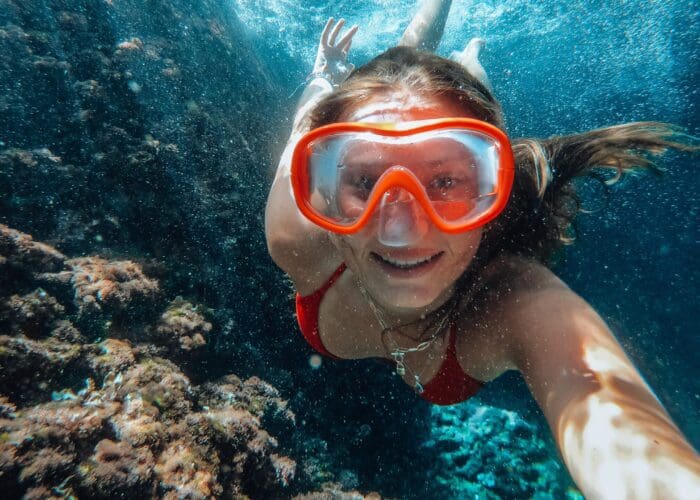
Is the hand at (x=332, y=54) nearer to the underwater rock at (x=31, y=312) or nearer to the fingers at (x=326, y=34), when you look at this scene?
Answer: the fingers at (x=326, y=34)

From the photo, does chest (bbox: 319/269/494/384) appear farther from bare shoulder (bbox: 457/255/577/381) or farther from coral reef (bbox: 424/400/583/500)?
coral reef (bbox: 424/400/583/500)

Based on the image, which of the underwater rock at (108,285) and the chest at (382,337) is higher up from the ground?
the underwater rock at (108,285)

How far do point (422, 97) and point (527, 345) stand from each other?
1.37 metres

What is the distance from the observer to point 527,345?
5.31 feet

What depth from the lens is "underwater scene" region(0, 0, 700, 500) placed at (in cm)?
275

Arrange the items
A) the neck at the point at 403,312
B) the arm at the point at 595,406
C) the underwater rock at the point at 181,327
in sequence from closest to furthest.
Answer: the arm at the point at 595,406
the neck at the point at 403,312
the underwater rock at the point at 181,327

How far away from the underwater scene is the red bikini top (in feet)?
3.85

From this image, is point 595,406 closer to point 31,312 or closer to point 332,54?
point 31,312

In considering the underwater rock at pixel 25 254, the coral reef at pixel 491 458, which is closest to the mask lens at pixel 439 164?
the underwater rock at pixel 25 254

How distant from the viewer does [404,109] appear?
1.81 m

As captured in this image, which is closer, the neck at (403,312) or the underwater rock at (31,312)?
the neck at (403,312)

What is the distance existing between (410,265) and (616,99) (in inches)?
765

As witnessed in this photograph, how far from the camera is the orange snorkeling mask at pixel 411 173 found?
5.10 feet

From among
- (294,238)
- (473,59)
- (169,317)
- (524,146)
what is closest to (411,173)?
(524,146)
